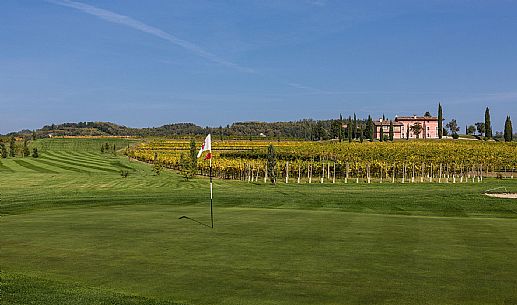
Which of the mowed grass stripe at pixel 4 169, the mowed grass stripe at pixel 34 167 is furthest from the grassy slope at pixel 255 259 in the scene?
the mowed grass stripe at pixel 4 169

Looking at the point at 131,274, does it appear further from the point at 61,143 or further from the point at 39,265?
the point at 61,143

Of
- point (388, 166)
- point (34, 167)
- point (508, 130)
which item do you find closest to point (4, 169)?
point (34, 167)

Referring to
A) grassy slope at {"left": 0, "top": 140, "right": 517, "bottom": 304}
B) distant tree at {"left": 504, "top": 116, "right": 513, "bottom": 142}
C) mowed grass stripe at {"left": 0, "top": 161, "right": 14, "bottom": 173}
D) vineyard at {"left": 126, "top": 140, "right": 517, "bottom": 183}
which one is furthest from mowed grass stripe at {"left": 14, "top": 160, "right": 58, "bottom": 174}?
distant tree at {"left": 504, "top": 116, "right": 513, "bottom": 142}

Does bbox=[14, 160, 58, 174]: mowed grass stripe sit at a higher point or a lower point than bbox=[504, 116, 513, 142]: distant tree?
lower

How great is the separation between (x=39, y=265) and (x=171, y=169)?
9914cm

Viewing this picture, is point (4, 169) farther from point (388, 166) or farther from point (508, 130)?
point (508, 130)

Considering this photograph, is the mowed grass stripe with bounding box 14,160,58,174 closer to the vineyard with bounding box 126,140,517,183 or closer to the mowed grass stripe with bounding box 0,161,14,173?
the mowed grass stripe with bounding box 0,161,14,173

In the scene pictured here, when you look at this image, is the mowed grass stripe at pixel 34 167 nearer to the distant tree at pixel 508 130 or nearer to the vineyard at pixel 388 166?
the vineyard at pixel 388 166

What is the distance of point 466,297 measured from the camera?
11719 mm

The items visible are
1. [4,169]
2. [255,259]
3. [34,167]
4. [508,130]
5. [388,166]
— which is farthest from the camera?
[508,130]

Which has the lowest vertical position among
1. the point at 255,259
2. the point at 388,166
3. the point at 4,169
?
the point at 388,166

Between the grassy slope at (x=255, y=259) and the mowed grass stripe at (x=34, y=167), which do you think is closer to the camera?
the grassy slope at (x=255, y=259)

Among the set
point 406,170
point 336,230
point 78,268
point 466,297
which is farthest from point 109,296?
point 406,170

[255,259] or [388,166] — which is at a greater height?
[255,259]
